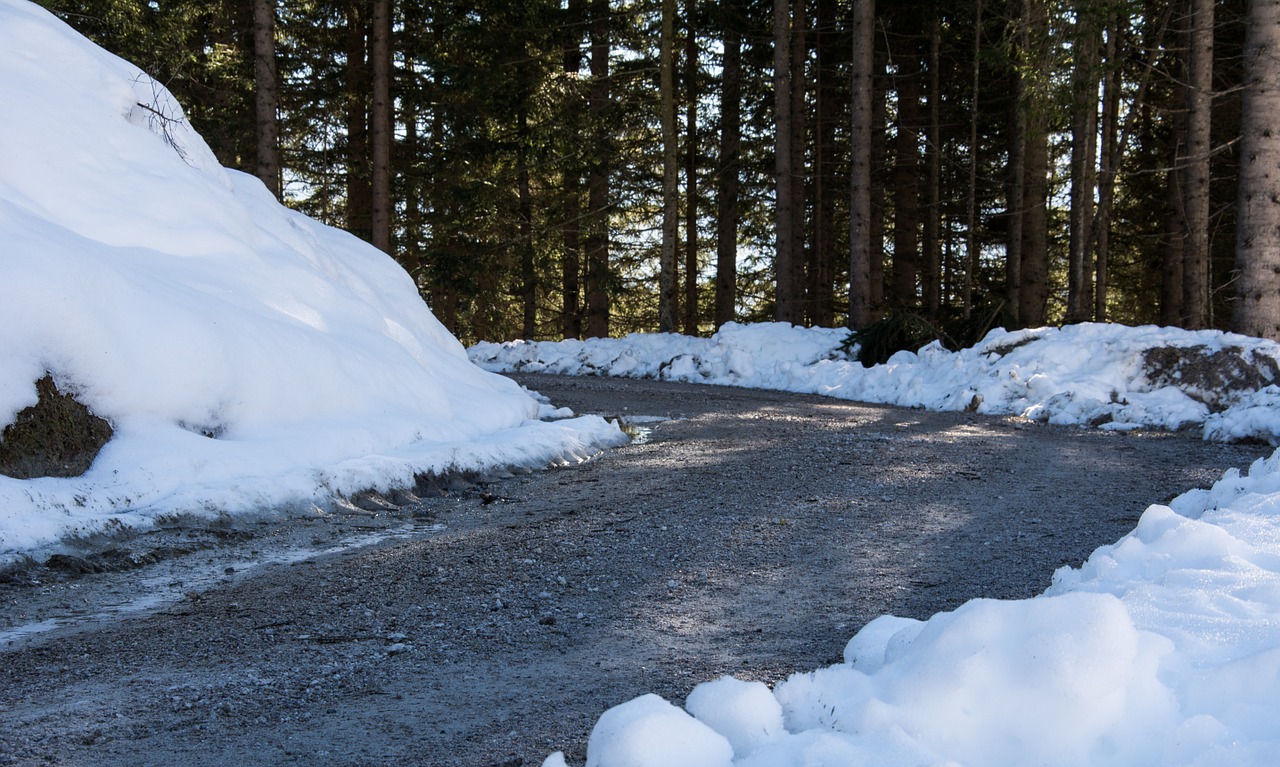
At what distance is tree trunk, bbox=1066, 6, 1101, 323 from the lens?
13.6 m

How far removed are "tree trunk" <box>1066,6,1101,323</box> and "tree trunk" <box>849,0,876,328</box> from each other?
341 cm

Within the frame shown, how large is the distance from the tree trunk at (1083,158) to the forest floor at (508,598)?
27.1 feet

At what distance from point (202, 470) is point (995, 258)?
3021cm

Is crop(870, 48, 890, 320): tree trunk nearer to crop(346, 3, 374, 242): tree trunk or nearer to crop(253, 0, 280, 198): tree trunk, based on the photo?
crop(346, 3, 374, 242): tree trunk

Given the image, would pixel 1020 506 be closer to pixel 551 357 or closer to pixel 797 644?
pixel 797 644

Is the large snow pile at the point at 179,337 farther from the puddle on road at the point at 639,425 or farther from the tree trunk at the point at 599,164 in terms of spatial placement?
the tree trunk at the point at 599,164

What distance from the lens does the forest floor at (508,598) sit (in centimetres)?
268

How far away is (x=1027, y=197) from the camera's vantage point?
20.1 meters

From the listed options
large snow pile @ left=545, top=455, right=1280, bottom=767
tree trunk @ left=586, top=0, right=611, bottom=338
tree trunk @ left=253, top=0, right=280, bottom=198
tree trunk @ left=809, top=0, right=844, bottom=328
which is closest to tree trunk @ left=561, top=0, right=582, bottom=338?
tree trunk @ left=586, top=0, right=611, bottom=338

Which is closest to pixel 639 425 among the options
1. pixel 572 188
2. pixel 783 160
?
pixel 783 160

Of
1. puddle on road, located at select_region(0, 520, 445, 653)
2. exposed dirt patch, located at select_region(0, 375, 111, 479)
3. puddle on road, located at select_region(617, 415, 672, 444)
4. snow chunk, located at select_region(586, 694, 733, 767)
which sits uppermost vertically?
exposed dirt patch, located at select_region(0, 375, 111, 479)

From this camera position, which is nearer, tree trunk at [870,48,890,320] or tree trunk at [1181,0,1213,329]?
tree trunk at [1181,0,1213,329]

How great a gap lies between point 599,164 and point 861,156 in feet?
25.6

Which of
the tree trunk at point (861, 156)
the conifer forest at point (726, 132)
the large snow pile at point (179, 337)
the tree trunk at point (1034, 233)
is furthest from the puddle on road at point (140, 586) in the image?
the tree trunk at point (1034, 233)
